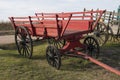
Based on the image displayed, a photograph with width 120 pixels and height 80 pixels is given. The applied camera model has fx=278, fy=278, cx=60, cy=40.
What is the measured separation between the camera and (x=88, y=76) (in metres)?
7.84

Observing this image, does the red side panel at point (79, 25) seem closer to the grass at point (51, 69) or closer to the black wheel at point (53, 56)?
the grass at point (51, 69)

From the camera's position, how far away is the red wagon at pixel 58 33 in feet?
27.4

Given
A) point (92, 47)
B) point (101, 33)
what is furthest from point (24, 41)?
point (101, 33)

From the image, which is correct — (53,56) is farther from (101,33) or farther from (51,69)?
(101,33)

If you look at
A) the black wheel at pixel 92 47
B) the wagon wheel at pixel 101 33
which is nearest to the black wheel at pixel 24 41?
the black wheel at pixel 92 47

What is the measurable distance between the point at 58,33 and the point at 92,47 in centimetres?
190

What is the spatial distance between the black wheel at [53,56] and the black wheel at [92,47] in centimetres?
142

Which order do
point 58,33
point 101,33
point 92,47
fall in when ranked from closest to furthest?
point 58,33
point 92,47
point 101,33

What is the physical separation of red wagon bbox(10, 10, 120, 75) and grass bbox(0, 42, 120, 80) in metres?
0.34

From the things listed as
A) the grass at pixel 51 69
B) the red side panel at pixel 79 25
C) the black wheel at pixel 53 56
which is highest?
the red side panel at pixel 79 25

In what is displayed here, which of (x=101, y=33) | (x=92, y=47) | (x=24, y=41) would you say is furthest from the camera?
(x=101, y=33)

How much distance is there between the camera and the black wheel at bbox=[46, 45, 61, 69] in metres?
8.36

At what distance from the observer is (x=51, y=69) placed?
8562 millimetres

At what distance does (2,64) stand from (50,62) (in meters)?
1.63
